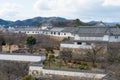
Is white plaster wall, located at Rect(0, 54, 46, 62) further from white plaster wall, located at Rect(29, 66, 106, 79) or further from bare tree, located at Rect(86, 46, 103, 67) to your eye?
bare tree, located at Rect(86, 46, 103, 67)

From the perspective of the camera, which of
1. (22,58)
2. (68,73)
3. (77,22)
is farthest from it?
(77,22)

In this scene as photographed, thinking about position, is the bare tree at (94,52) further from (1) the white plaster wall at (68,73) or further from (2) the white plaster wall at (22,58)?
(1) the white plaster wall at (68,73)

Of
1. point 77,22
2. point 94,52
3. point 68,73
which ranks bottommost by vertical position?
point 68,73

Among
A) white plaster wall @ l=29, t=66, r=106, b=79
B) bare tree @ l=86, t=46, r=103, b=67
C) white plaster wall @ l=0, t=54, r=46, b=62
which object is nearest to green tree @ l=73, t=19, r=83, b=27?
bare tree @ l=86, t=46, r=103, b=67

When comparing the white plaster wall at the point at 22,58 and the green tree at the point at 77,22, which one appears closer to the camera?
the white plaster wall at the point at 22,58

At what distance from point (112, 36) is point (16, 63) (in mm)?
8628

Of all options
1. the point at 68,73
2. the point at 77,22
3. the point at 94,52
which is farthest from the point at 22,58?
the point at 77,22

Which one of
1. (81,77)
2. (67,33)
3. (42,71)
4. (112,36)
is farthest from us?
(67,33)

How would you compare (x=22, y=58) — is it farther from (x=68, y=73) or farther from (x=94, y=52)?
(x=94, y=52)

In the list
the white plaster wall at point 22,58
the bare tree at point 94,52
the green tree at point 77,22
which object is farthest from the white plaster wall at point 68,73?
the green tree at point 77,22

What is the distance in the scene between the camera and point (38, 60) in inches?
639

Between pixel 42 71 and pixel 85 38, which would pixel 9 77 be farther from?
pixel 85 38

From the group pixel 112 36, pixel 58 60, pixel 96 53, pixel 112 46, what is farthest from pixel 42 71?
pixel 112 36

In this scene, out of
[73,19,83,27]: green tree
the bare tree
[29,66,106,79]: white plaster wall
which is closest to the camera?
[29,66,106,79]: white plaster wall
